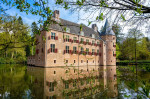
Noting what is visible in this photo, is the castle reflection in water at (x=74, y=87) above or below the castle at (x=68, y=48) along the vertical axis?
below

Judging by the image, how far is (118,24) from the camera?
4121mm

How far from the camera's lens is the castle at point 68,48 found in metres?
19.2

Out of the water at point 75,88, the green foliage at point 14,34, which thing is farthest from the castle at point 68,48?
the green foliage at point 14,34

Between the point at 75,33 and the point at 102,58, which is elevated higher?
the point at 75,33

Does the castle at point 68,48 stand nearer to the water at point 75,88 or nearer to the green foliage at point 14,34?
the water at point 75,88

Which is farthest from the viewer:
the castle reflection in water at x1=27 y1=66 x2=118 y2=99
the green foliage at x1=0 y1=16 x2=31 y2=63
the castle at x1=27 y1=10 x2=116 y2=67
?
the castle at x1=27 y1=10 x2=116 y2=67

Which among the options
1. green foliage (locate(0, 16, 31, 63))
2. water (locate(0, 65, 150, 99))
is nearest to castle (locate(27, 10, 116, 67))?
water (locate(0, 65, 150, 99))

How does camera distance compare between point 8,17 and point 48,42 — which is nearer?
point 8,17

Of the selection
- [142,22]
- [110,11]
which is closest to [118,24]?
[110,11]

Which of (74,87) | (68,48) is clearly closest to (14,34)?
(74,87)

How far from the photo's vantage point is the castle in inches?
758

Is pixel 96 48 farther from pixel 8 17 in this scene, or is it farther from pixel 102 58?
pixel 8 17

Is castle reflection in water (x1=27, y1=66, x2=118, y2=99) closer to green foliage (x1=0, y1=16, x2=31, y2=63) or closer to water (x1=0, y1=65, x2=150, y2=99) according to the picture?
water (x1=0, y1=65, x2=150, y2=99)

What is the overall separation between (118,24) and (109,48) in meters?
25.8
